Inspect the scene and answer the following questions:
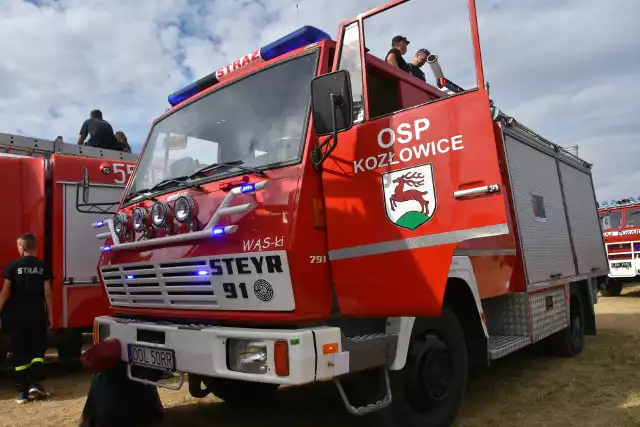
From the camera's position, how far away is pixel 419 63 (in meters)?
3.67

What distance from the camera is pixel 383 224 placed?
299 cm

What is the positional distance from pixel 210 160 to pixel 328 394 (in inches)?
96.6

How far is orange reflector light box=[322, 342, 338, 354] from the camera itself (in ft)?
8.95

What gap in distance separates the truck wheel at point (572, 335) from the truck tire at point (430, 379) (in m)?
3.05

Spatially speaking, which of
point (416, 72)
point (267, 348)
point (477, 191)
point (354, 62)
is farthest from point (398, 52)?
point (267, 348)

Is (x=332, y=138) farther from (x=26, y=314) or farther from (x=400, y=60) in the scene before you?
(x=26, y=314)

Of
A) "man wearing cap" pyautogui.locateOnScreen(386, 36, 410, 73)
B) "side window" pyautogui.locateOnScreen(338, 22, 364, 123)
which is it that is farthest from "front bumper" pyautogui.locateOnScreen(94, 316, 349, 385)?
"man wearing cap" pyautogui.locateOnScreen(386, 36, 410, 73)

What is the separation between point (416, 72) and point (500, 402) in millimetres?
2843

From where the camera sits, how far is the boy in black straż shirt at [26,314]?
5.07 m

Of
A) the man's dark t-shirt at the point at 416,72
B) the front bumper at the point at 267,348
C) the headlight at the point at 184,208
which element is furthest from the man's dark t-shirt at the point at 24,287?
the man's dark t-shirt at the point at 416,72

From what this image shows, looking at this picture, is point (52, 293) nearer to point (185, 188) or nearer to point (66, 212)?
point (66, 212)

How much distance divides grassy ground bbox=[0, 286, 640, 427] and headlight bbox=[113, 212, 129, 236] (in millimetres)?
1568

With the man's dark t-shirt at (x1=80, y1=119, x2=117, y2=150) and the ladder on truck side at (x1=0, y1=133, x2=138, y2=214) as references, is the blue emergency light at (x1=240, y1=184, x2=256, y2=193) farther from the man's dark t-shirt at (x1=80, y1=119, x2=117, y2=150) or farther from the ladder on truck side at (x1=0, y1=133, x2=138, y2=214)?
the man's dark t-shirt at (x1=80, y1=119, x2=117, y2=150)

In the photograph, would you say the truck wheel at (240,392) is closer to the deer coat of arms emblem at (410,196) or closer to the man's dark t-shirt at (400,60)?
the deer coat of arms emblem at (410,196)
